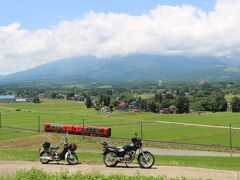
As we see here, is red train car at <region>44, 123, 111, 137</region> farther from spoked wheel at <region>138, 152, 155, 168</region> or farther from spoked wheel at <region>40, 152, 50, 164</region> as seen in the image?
spoked wheel at <region>138, 152, 155, 168</region>

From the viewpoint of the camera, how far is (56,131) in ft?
179

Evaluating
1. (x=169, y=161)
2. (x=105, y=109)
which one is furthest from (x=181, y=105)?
(x=169, y=161)

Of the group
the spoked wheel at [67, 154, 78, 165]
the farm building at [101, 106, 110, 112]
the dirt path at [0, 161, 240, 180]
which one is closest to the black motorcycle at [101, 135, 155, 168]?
the dirt path at [0, 161, 240, 180]

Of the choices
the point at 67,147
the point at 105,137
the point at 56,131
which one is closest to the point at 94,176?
the point at 67,147

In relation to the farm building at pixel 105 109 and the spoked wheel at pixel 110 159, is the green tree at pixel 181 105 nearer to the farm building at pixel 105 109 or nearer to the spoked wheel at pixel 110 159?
the farm building at pixel 105 109

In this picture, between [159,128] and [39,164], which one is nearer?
[39,164]

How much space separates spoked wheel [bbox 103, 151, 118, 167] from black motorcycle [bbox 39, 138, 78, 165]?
1294 mm

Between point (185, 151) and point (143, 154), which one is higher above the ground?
point (143, 154)

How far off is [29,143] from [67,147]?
88.6ft

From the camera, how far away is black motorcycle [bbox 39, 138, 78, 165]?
1560 centimetres

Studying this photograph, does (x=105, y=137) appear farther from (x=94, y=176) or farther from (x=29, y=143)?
(x=94, y=176)

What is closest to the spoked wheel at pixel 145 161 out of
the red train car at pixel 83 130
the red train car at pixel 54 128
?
the red train car at pixel 83 130

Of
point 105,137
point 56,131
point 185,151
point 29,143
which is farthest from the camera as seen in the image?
point 56,131

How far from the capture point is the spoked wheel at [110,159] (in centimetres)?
1497
